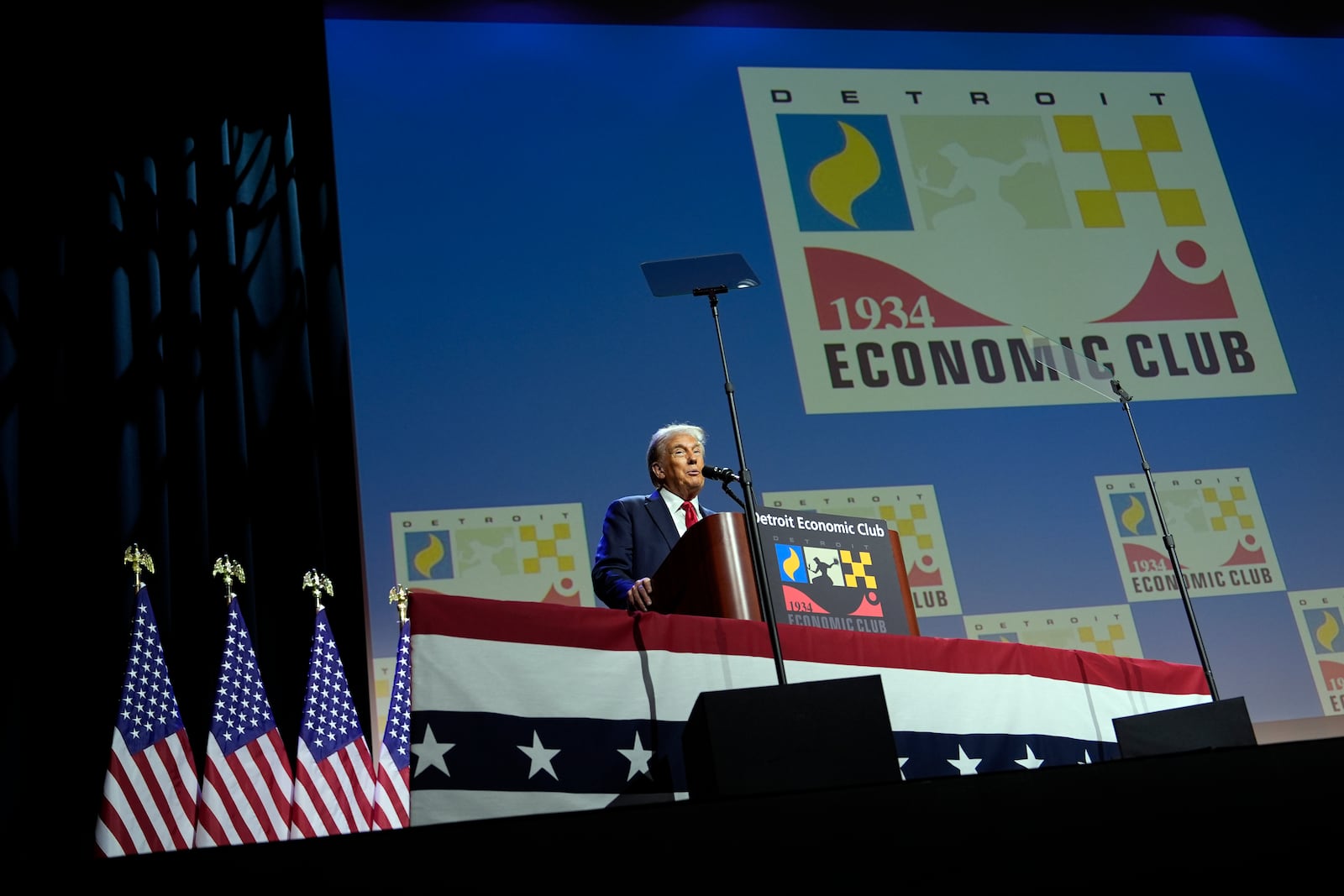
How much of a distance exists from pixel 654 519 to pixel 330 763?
1380 millimetres

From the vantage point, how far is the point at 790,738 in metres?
1.93

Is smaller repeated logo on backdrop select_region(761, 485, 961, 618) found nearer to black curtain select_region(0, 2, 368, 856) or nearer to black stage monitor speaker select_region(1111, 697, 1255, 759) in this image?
black curtain select_region(0, 2, 368, 856)

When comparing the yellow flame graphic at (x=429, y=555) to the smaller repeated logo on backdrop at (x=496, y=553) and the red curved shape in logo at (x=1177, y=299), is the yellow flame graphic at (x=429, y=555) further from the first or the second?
the red curved shape in logo at (x=1177, y=299)

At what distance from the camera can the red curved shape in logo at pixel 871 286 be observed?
543 cm

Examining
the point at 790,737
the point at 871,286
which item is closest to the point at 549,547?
the point at 871,286

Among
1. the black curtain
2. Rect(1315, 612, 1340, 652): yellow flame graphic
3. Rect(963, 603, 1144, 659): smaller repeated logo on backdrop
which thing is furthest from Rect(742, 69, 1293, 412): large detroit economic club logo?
the black curtain

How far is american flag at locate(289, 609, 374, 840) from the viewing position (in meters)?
3.81

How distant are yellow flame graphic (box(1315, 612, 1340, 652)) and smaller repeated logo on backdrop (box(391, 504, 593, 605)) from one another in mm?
3018

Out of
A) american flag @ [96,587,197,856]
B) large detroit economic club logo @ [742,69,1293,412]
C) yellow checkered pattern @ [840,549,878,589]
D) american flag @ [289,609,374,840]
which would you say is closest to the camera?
yellow checkered pattern @ [840,549,878,589]

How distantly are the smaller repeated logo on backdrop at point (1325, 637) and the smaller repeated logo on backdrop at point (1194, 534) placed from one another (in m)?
0.14

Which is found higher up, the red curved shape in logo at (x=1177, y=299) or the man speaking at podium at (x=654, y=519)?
the red curved shape in logo at (x=1177, y=299)

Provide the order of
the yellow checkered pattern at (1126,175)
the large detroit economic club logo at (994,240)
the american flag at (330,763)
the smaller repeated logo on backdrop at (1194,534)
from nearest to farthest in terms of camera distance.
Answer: the american flag at (330,763)
the smaller repeated logo on backdrop at (1194,534)
the large detroit economic club logo at (994,240)
the yellow checkered pattern at (1126,175)

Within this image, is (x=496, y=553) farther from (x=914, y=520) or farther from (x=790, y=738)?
(x=790, y=738)

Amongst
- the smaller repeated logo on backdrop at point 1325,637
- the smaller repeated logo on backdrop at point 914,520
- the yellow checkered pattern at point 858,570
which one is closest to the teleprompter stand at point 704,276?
the yellow checkered pattern at point 858,570
